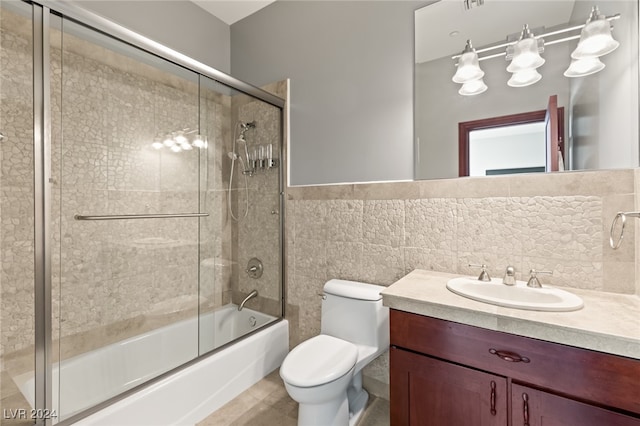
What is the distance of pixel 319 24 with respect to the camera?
6.75 ft

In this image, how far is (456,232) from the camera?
1547mm

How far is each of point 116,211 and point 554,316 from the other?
2.26 meters

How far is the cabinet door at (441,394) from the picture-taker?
40.1 inches

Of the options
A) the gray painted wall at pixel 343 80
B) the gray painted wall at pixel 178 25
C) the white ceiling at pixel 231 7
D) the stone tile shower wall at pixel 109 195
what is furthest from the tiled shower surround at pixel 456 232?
the white ceiling at pixel 231 7

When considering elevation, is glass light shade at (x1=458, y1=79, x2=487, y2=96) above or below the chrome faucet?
above

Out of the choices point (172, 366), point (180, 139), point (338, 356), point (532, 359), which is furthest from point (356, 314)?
point (180, 139)

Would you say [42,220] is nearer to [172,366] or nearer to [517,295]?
[172,366]

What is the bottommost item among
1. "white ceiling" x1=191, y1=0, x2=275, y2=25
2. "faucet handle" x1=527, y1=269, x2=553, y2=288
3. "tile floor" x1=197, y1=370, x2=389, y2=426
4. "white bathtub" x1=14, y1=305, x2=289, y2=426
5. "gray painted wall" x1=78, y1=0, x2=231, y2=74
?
"tile floor" x1=197, y1=370, x2=389, y2=426

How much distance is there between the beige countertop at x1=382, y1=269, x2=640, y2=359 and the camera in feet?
2.78

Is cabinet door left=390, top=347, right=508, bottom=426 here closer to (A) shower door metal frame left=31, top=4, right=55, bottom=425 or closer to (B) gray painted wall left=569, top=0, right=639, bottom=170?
(B) gray painted wall left=569, top=0, right=639, bottom=170

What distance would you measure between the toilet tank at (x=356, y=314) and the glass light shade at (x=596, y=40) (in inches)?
59.1

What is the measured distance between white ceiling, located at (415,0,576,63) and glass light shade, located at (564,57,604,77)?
19 cm

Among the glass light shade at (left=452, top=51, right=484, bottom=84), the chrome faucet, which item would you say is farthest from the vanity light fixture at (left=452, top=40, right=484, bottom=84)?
the chrome faucet

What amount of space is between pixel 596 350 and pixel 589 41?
1.30 m
